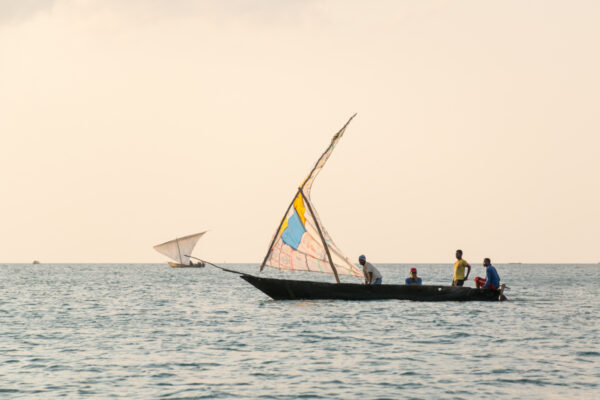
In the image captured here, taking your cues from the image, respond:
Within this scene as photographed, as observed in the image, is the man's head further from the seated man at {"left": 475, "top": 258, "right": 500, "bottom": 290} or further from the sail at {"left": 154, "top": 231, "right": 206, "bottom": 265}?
the sail at {"left": 154, "top": 231, "right": 206, "bottom": 265}

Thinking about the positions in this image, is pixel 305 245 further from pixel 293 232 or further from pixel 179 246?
pixel 179 246

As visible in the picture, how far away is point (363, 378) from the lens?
18047mm

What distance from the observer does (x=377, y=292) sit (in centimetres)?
3522

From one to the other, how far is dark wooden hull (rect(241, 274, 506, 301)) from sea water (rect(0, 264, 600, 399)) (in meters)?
0.56

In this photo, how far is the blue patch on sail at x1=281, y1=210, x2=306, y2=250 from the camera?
36719 mm

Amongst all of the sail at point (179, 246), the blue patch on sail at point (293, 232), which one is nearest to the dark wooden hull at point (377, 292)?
the blue patch on sail at point (293, 232)

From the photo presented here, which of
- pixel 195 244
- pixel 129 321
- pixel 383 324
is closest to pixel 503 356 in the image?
pixel 383 324

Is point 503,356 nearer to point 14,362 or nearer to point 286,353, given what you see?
point 286,353

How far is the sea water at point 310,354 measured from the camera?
55.3 feet

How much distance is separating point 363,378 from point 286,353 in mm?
4535

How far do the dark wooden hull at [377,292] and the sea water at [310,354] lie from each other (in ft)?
1.83

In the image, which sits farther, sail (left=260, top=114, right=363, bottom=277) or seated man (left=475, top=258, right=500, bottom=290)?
sail (left=260, top=114, right=363, bottom=277)

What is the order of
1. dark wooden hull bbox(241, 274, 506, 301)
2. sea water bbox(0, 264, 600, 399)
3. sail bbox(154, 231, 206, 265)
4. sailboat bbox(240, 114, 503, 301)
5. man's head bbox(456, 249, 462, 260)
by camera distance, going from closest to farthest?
sea water bbox(0, 264, 600, 399) < man's head bbox(456, 249, 462, 260) < dark wooden hull bbox(241, 274, 506, 301) < sailboat bbox(240, 114, 503, 301) < sail bbox(154, 231, 206, 265)

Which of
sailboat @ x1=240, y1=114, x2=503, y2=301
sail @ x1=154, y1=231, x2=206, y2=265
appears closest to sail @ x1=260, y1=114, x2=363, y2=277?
sailboat @ x1=240, y1=114, x2=503, y2=301
